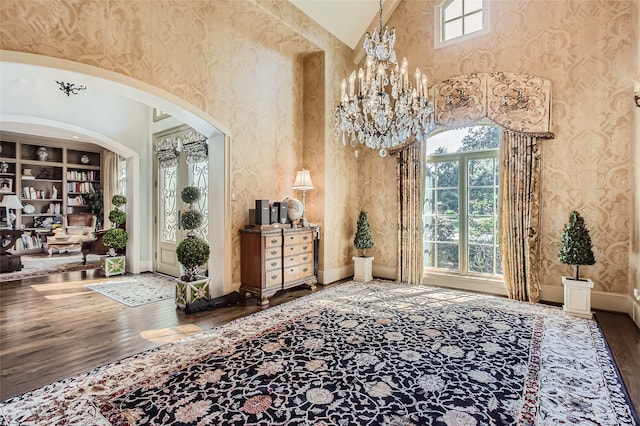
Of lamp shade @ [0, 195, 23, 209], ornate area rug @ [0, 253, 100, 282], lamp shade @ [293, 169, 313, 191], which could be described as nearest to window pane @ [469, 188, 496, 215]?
lamp shade @ [293, 169, 313, 191]

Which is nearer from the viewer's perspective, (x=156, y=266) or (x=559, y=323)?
(x=559, y=323)

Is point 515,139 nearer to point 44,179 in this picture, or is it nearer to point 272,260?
point 272,260

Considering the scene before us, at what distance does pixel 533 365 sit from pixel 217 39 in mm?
4977

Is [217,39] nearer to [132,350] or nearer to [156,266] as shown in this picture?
[132,350]

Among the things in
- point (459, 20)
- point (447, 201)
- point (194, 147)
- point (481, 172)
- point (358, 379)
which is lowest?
point (358, 379)

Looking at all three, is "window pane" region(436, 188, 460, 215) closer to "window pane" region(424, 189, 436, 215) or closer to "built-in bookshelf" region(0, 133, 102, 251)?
"window pane" region(424, 189, 436, 215)

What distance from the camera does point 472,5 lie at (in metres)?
5.02

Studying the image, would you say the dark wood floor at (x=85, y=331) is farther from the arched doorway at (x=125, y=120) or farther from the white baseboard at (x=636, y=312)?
the arched doorway at (x=125, y=120)

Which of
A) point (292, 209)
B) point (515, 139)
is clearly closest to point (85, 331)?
point (292, 209)

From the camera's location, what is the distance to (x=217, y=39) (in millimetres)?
4246

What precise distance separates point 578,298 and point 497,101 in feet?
9.18

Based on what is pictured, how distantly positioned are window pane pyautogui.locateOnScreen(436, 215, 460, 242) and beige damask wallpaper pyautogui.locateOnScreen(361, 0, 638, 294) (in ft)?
3.92

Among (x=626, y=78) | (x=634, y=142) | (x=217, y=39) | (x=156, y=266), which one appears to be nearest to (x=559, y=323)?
(x=634, y=142)

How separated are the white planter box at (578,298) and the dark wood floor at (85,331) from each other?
0.56 ft
